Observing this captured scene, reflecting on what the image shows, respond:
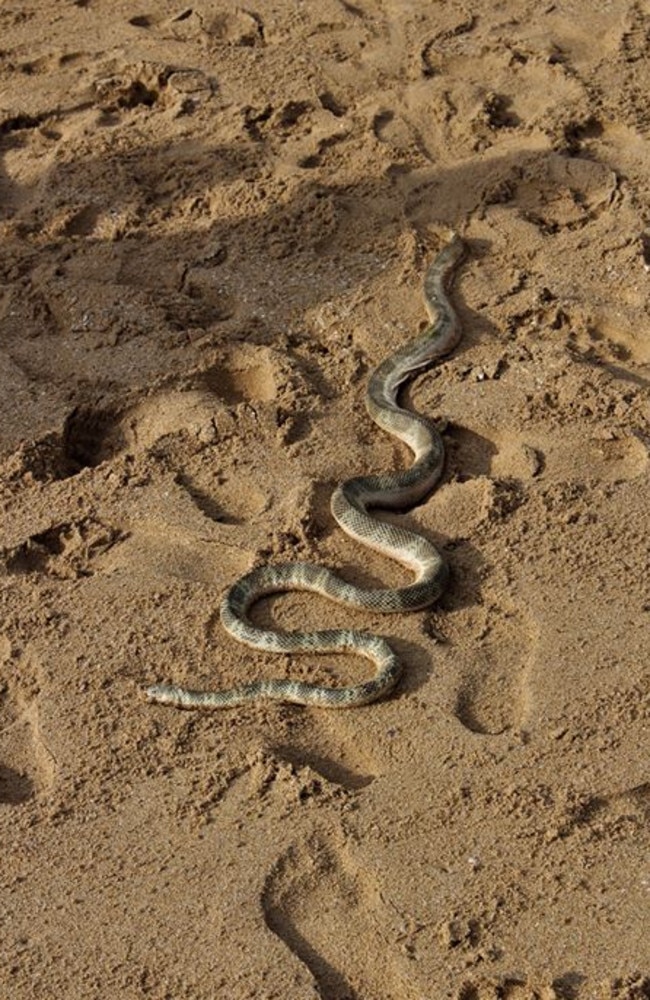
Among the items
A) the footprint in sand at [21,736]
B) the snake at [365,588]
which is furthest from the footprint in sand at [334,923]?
the footprint in sand at [21,736]

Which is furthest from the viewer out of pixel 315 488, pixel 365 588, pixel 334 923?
pixel 315 488

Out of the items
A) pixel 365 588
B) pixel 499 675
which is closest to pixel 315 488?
pixel 365 588

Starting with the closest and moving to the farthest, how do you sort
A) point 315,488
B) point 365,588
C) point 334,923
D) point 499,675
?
point 334,923 → point 499,675 → point 365,588 → point 315,488

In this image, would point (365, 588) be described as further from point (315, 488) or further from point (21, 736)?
point (21, 736)

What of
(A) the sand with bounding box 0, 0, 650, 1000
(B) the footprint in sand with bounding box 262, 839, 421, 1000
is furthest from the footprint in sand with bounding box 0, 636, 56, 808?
(B) the footprint in sand with bounding box 262, 839, 421, 1000

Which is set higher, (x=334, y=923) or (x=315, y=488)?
(x=315, y=488)

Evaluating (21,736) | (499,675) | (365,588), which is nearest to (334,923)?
(499,675)

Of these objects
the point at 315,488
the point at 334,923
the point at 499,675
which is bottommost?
the point at 334,923

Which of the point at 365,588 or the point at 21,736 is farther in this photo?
the point at 365,588
